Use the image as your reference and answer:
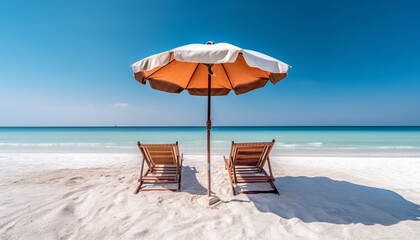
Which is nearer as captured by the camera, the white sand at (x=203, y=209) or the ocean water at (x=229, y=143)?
the white sand at (x=203, y=209)

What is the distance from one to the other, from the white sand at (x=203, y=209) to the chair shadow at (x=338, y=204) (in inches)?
0.5

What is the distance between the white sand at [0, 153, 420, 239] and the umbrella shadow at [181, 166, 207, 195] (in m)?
0.02

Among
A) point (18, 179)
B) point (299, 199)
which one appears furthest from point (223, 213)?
point (18, 179)

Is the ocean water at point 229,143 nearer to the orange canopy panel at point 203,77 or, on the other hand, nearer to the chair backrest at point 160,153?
the chair backrest at point 160,153

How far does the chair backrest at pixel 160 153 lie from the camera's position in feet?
10.6

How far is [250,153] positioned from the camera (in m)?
3.33

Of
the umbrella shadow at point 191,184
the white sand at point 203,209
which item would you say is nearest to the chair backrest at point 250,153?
the white sand at point 203,209

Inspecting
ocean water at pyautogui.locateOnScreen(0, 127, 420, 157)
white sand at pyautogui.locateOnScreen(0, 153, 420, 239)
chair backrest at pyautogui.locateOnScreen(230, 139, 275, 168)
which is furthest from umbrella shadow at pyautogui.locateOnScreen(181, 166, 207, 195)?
ocean water at pyautogui.locateOnScreen(0, 127, 420, 157)

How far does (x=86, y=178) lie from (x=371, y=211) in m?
4.89

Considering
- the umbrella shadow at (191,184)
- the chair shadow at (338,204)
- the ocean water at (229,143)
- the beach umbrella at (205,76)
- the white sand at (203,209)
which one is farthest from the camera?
the ocean water at (229,143)

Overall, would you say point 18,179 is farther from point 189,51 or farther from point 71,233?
point 189,51

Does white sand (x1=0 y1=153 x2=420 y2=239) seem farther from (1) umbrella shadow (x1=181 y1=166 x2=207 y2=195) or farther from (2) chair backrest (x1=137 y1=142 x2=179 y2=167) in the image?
(2) chair backrest (x1=137 y1=142 x2=179 y2=167)

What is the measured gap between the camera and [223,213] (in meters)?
2.30

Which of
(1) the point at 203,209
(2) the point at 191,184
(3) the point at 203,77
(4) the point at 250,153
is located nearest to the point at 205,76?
(3) the point at 203,77
